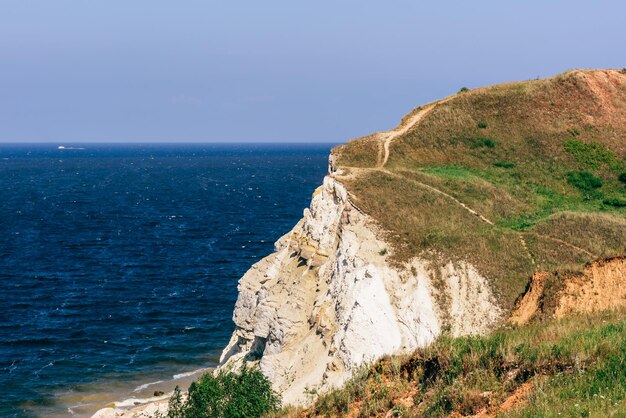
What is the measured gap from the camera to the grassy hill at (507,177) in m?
36.7

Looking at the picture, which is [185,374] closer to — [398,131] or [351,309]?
[351,309]

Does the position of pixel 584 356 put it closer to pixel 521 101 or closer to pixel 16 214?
pixel 521 101

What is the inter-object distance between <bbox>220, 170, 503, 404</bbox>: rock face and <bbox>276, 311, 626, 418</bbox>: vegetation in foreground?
10.6 meters

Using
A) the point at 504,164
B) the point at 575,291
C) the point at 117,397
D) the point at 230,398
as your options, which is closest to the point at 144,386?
the point at 117,397

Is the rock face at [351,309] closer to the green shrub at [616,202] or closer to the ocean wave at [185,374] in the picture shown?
the ocean wave at [185,374]

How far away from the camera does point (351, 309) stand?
1316 inches

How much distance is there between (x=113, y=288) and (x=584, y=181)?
4885 centimetres

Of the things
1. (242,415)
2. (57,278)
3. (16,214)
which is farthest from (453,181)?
(16,214)

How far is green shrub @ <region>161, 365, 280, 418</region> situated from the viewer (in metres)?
28.9

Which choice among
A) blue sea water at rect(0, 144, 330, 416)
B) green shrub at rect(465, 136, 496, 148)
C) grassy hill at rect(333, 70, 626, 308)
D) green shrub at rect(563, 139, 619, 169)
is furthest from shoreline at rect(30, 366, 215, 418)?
green shrub at rect(563, 139, 619, 169)

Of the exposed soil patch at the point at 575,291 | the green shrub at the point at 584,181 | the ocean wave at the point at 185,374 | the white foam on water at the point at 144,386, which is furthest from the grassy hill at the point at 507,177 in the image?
the white foam on water at the point at 144,386

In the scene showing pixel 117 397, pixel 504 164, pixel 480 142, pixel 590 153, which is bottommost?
pixel 117 397

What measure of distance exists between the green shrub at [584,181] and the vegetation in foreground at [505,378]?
113ft

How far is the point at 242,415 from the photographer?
93.8ft
